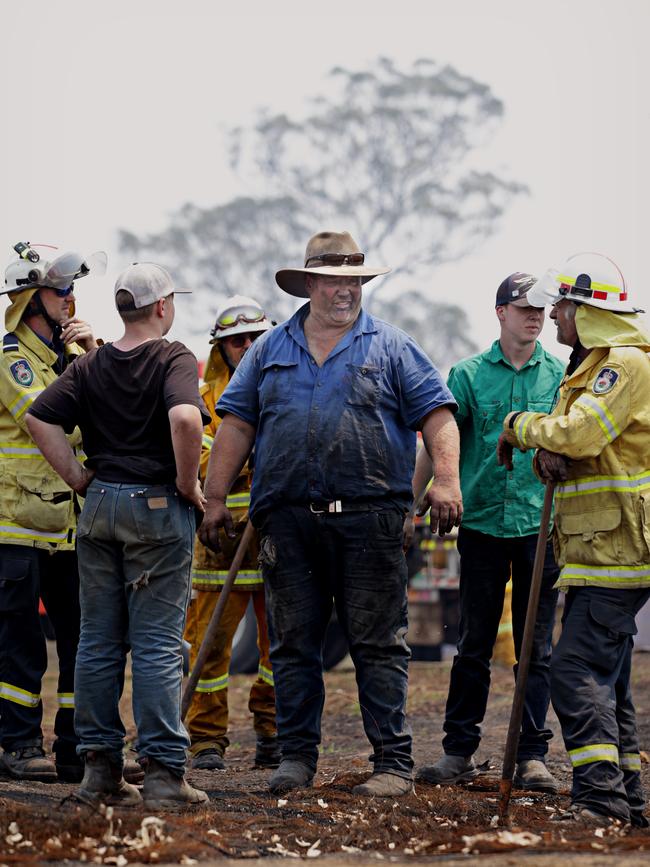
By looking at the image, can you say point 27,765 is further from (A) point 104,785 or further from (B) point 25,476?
(B) point 25,476

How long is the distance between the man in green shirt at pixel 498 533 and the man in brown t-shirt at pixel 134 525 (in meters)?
1.61

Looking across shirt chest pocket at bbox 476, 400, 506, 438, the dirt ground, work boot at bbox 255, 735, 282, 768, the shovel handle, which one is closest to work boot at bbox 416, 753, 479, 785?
the dirt ground

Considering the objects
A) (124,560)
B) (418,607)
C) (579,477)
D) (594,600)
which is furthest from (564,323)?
(418,607)

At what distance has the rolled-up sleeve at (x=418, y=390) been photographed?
5.75 metres

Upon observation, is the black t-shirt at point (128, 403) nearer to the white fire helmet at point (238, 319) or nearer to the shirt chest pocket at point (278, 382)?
the shirt chest pocket at point (278, 382)

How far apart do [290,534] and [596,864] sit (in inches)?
86.7

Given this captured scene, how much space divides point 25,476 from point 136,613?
1.23 meters

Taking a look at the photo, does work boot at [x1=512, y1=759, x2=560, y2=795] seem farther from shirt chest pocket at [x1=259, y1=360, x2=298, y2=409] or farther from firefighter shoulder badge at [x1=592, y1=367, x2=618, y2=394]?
shirt chest pocket at [x1=259, y1=360, x2=298, y2=409]

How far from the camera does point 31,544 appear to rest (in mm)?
6145

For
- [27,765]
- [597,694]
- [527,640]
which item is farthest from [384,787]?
[27,765]

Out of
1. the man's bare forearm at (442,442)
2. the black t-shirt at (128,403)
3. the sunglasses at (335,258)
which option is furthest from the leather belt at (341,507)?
the sunglasses at (335,258)

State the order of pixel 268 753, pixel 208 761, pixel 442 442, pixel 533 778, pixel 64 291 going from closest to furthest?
1. pixel 442 442
2. pixel 533 778
3. pixel 64 291
4. pixel 208 761
5. pixel 268 753

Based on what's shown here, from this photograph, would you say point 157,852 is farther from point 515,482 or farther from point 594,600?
point 515,482

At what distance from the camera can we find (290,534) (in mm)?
5812
